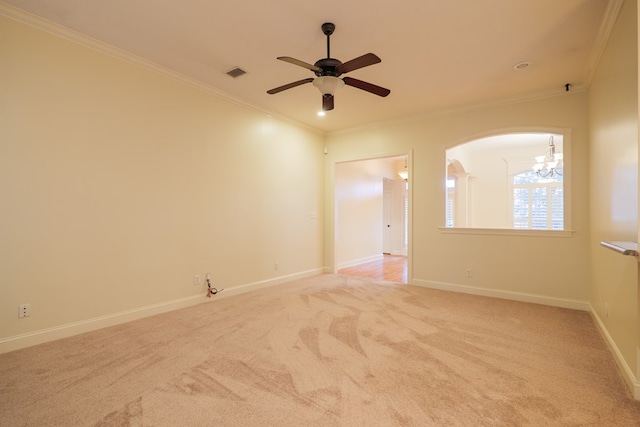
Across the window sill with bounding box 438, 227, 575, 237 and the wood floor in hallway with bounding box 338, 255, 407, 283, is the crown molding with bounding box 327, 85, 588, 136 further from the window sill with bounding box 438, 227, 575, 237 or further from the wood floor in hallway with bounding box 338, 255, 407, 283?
the wood floor in hallway with bounding box 338, 255, 407, 283

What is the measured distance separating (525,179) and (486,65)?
587 cm

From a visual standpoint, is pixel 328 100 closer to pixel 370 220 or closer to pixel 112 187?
pixel 112 187

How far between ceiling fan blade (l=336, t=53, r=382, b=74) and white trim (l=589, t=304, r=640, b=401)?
9.21ft

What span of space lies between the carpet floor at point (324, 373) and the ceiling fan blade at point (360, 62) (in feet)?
7.81

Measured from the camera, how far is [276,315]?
3.57 m

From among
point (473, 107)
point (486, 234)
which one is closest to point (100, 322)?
point (486, 234)

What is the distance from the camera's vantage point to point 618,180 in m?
2.41

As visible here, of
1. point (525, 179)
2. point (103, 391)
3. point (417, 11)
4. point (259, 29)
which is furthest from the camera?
point (525, 179)

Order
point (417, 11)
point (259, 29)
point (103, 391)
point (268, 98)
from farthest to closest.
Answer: point (268, 98) → point (259, 29) → point (417, 11) → point (103, 391)

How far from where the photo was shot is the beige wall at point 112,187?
266 cm

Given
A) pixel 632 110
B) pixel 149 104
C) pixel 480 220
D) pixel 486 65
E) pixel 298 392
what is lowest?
pixel 298 392

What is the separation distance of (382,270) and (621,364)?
4431 millimetres

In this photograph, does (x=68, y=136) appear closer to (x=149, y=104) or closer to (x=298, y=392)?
(x=149, y=104)

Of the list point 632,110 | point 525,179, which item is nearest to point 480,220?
point 525,179
